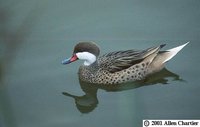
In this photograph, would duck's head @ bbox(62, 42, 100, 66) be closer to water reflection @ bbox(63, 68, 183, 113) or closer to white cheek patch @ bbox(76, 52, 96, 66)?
white cheek patch @ bbox(76, 52, 96, 66)

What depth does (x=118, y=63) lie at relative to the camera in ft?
6.49

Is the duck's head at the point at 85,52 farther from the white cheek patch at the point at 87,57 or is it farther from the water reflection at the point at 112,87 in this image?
the water reflection at the point at 112,87

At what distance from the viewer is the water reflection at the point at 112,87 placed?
190 centimetres

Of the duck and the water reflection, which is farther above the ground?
the duck

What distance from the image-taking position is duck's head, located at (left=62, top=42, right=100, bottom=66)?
6.33 feet

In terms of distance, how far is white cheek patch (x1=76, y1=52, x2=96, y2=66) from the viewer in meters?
1.94

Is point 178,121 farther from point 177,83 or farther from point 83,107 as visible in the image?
point 83,107

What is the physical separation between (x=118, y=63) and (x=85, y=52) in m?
0.15

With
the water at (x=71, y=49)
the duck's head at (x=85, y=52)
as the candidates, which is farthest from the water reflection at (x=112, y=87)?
the duck's head at (x=85, y=52)

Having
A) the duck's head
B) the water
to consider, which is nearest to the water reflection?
the water

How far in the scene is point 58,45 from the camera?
6.42 ft

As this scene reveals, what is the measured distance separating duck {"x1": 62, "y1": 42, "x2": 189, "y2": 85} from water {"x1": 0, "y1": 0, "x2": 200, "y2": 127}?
0.02 m

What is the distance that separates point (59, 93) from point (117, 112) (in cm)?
25

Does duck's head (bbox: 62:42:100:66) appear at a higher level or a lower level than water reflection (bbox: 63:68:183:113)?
higher
